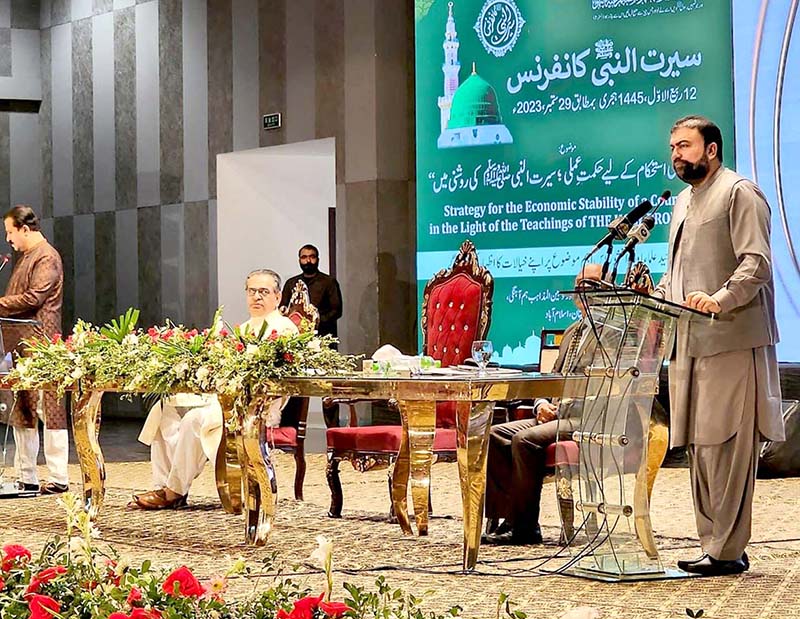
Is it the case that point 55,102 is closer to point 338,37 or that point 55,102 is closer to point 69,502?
point 338,37

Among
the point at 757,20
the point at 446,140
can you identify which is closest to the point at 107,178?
the point at 446,140

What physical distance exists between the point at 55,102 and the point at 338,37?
13.1 ft

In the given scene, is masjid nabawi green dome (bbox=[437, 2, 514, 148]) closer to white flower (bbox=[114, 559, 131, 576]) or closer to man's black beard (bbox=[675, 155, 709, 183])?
man's black beard (bbox=[675, 155, 709, 183])

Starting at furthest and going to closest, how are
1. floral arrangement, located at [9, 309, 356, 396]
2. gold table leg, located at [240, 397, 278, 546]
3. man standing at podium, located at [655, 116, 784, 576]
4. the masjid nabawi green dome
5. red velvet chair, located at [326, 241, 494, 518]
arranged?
the masjid nabawi green dome → red velvet chair, located at [326, 241, 494, 518] → gold table leg, located at [240, 397, 278, 546] → floral arrangement, located at [9, 309, 356, 396] → man standing at podium, located at [655, 116, 784, 576]

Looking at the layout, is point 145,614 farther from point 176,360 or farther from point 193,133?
point 193,133

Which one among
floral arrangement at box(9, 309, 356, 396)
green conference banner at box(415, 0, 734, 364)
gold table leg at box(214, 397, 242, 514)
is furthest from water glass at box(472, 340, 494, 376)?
green conference banner at box(415, 0, 734, 364)

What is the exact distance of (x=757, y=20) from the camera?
26.6ft

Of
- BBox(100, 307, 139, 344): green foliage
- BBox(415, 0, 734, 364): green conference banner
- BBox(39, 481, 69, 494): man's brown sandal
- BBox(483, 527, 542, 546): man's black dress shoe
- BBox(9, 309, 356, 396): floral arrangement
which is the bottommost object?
BBox(39, 481, 69, 494): man's brown sandal

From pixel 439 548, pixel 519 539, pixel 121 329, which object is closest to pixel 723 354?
pixel 519 539

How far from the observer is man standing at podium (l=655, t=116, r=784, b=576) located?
427 centimetres

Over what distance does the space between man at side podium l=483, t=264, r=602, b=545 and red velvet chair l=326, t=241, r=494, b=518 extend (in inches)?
21.6

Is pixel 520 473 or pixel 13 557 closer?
pixel 13 557

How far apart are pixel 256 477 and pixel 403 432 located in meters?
0.82

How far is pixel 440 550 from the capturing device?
4984 millimetres
